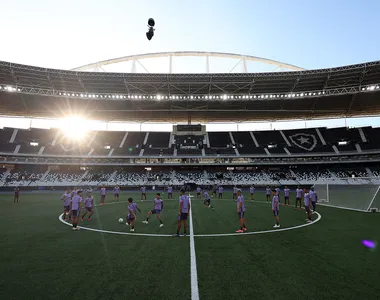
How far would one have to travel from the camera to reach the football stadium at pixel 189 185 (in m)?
5.57

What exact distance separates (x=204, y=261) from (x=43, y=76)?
4295cm

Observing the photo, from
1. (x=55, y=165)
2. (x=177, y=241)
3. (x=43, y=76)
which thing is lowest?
(x=177, y=241)

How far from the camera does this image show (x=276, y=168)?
50.9 meters

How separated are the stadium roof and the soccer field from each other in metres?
32.7

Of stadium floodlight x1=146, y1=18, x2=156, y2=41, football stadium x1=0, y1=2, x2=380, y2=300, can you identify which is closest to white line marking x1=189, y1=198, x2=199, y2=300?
football stadium x1=0, y1=2, x2=380, y2=300

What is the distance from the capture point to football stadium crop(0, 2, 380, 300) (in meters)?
5.57

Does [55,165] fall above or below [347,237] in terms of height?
above

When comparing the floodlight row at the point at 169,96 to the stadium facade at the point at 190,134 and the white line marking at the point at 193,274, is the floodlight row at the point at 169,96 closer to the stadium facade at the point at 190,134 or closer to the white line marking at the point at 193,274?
the stadium facade at the point at 190,134

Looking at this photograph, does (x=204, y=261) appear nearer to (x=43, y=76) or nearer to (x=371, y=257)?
(x=371, y=257)

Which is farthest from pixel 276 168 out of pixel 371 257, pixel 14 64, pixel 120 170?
pixel 14 64

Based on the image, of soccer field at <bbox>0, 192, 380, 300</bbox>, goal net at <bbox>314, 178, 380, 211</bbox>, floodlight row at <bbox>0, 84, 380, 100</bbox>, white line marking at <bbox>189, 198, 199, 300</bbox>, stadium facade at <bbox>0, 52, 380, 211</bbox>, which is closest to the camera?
white line marking at <bbox>189, 198, 199, 300</bbox>

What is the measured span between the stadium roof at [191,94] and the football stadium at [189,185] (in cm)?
35

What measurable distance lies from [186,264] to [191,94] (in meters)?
41.4

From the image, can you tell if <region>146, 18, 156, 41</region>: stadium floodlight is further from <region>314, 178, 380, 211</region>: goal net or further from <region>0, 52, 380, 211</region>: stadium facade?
<region>0, 52, 380, 211</region>: stadium facade
